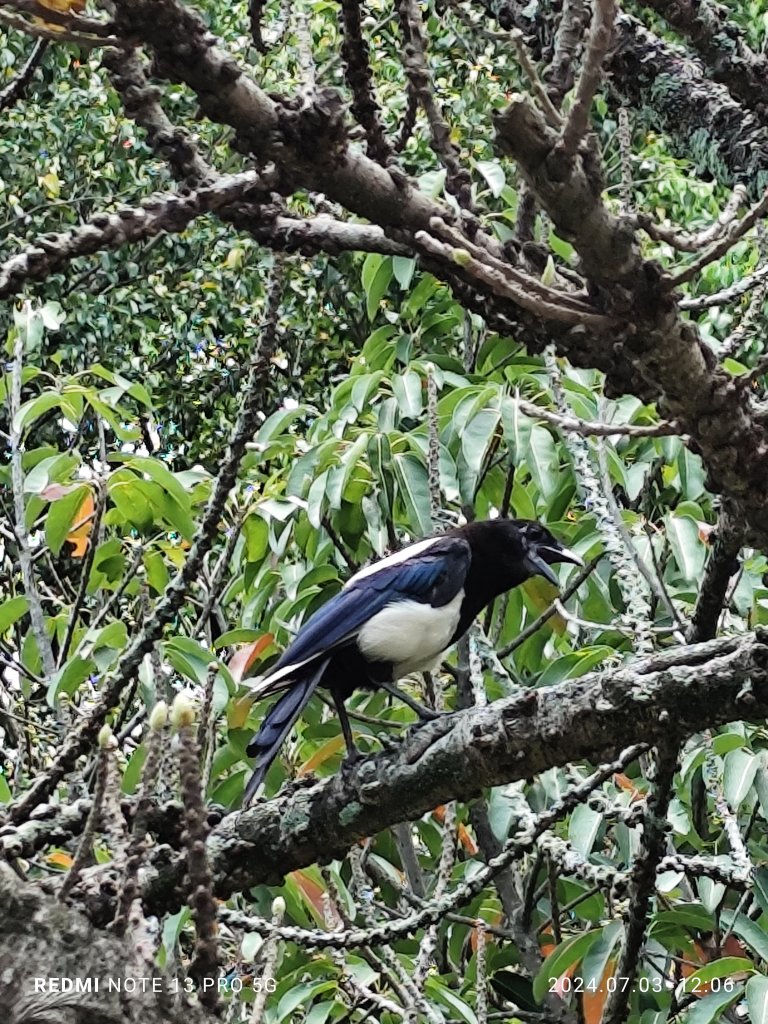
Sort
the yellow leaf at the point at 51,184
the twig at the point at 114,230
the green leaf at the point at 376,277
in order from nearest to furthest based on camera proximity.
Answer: the twig at the point at 114,230 → the green leaf at the point at 376,277 → the yellow leaf at the point at 51,184

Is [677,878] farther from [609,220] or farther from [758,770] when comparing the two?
[609,220]

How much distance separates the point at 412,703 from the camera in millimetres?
2455

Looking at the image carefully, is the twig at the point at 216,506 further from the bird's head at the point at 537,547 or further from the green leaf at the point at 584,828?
the bird's head at the point at 537,547

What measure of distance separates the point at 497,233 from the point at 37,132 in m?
4.37

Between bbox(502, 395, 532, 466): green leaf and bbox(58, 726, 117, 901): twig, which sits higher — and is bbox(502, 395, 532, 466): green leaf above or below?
above

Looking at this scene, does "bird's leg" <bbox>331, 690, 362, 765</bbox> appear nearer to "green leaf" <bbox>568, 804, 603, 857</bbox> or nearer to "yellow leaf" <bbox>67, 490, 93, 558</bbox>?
"green leaf" <bbox>568, 804, 603, 857</bbox>

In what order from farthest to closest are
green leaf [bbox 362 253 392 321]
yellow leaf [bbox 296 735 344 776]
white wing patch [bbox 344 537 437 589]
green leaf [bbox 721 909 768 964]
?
green leaf [bbox 362 253 392 321]
white wing patch [bbox 344 537 437 589]
yellow leaf [bbox 296 735 344 776]
green leaf [bbox 721 909 768 964]

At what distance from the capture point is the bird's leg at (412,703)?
2361 millimetres

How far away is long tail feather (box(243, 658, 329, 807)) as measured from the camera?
215 centimetres

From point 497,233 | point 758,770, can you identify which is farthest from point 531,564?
point 758,770

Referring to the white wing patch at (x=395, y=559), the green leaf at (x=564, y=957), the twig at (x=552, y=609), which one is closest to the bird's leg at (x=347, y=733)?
the white wing patch at (x=395, y=559)

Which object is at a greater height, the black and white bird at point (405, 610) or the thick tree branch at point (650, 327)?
the black and white bird at point (405, 610)

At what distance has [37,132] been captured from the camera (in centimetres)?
638

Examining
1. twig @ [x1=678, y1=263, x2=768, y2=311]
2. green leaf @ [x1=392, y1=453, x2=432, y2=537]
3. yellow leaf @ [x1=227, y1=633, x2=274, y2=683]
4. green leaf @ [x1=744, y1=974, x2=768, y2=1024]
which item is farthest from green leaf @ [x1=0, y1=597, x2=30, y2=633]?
twig @ [x1=678, y1=263, x2=768, y2=311]
